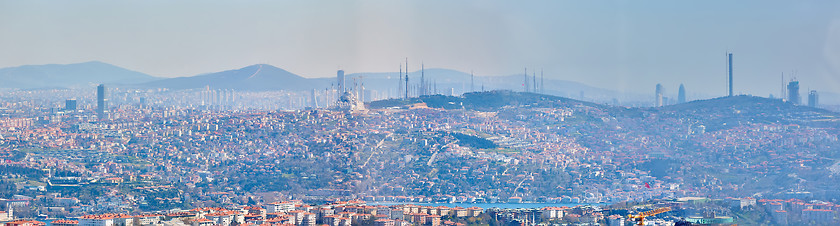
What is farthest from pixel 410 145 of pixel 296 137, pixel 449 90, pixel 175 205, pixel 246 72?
pixel 246 72

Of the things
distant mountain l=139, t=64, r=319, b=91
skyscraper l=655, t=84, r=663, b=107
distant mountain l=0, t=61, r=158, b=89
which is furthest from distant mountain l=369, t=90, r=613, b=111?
distant mountain l=0, t=61, r=158, b=89

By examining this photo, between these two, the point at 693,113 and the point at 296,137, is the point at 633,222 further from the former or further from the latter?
the point at 693,113

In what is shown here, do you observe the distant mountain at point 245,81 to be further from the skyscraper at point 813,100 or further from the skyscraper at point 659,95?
the skyscraper at point 813,100

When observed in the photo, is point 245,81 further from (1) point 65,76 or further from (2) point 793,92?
(2) point 793,92

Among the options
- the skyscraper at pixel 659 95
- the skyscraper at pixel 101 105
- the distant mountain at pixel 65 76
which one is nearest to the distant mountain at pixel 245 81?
the distant mountain at pixel 65 76

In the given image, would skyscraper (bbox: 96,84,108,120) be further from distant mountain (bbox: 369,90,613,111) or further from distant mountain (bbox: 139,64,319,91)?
distant mountain (bbox: 139,64,319,91)
